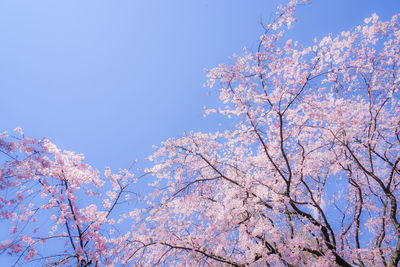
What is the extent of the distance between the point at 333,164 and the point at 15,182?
1042 cm

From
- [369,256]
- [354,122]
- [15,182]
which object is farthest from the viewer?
[354,122]

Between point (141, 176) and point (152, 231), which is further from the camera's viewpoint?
point (152, 231)

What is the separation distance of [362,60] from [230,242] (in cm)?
782

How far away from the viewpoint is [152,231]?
877cm

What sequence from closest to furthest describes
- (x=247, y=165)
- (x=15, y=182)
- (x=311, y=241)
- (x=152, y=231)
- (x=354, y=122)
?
(x=15, y=182), (x=311, y=241), (x=354, y=122), (x=152, y=231), (x=247, y=165)

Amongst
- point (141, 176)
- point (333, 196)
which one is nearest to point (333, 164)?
point (333, 196)

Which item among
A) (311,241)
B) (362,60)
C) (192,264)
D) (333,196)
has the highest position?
(362,60)

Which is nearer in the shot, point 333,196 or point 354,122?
point 354,122

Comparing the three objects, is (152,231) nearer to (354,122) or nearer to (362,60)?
(354,122)

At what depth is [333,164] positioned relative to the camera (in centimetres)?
891

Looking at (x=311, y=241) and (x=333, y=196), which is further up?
(x=333, y=196)

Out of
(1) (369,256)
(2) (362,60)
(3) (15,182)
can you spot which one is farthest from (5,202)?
(2) (362,60)

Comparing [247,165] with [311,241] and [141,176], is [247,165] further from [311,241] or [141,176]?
[141,176]

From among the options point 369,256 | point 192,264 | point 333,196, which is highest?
point 333,196
